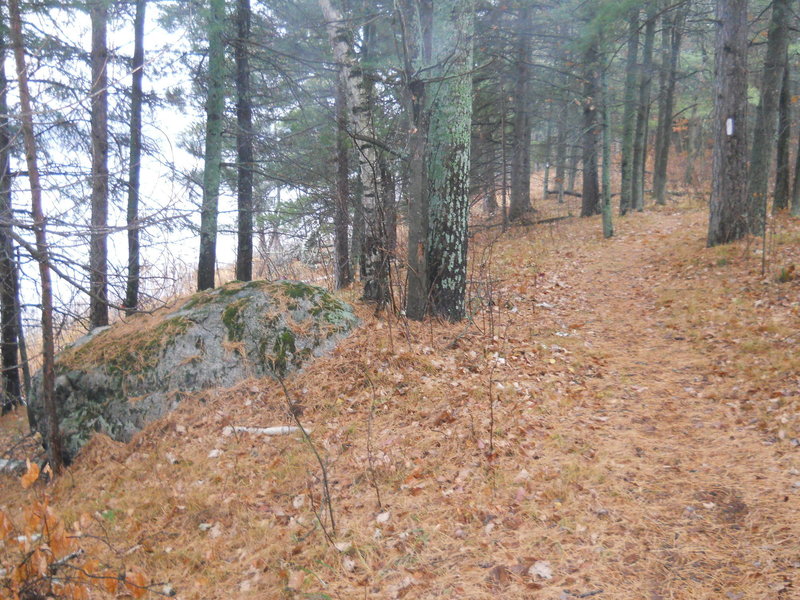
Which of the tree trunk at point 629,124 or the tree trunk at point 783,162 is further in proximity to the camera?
the tree trunk at point 629,124

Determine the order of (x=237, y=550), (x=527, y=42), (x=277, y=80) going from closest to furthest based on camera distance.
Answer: (x=237, y=550) → (x=277, y=80) → (x=527, y=42)

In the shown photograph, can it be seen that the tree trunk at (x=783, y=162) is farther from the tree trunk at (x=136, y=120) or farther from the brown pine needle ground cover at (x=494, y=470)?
the tree trunk at (x=136, y=120)

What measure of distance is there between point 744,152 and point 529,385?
6.80 meters

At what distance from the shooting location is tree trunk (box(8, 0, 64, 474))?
4.19 m

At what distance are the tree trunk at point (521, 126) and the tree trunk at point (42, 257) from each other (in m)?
12.8

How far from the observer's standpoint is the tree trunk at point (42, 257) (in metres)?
4.19

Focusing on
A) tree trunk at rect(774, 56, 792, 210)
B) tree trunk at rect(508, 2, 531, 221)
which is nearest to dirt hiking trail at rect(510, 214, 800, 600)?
tree trunk at rect(774, 56, 792, 210)

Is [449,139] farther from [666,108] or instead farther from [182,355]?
[666,108]

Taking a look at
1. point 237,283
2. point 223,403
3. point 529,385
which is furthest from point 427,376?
point 237,283

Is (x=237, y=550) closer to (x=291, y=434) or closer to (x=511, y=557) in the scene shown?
(x=291, y=434)

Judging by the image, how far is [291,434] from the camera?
4.78 meters

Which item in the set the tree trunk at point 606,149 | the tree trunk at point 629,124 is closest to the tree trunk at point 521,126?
the tree trunk at point 629,124

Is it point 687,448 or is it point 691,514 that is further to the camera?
point 687,448

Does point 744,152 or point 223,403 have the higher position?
point 744,152
